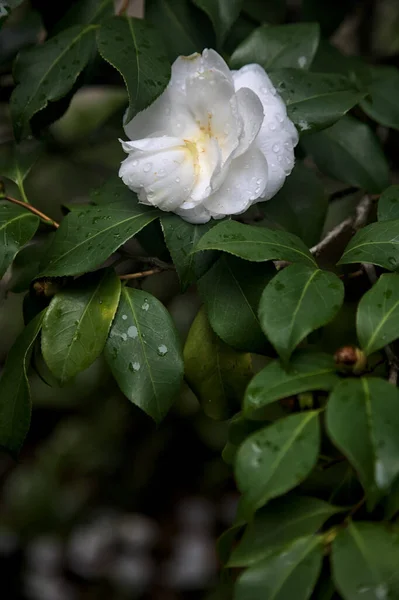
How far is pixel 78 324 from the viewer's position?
2.55ft

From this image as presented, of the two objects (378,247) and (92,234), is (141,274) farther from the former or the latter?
(378,247)

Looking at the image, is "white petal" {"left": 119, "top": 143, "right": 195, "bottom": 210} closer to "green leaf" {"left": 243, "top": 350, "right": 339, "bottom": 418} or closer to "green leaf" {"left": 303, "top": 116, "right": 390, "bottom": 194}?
"green leaf" {"left": 243, "top": 350, "right": 339, "bottom": 418}

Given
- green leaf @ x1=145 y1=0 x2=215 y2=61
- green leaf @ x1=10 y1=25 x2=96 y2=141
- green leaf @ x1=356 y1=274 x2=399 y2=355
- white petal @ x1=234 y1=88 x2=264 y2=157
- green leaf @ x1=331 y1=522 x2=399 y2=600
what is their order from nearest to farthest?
green leaf @ x1=331 y1=522 x2=399 y2=600 → green leaf @ x1=356 y1=274 x2=399 y2=355 → white petal @ x1=234 y1=88 x2=264 y2=157 → green leaf @ x1=10 y1=25 x2=96 y2=141 → green leaf @ x1=145 y1=0 x2=215 y2=61

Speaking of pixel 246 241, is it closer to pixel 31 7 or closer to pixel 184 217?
pixel 184 217

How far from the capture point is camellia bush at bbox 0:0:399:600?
22.9 inches

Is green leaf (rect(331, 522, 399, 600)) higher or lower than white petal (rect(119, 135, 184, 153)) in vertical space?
lower

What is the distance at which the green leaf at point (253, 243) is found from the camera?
68cm

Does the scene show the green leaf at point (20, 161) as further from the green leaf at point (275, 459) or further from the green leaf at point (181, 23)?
the green leaf at point (275, 459)

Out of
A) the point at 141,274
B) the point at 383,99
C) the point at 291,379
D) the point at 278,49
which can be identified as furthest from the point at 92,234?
the point at 383,99

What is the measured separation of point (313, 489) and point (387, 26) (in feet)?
3.71

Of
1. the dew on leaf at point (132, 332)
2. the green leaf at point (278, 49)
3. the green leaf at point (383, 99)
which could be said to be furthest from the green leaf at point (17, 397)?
the green leaf at point (383, 99)

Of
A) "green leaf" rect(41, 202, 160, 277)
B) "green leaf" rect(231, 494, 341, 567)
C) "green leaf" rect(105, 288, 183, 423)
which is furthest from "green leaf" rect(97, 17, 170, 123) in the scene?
"green leaf" rect(231, 494, 341, 567)

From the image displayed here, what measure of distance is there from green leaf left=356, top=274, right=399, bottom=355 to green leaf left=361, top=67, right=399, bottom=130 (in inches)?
17.8

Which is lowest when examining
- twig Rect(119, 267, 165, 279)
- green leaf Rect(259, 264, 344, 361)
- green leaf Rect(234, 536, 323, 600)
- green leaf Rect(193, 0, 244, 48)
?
green leaf Rect(234, 536, 323, 600)
